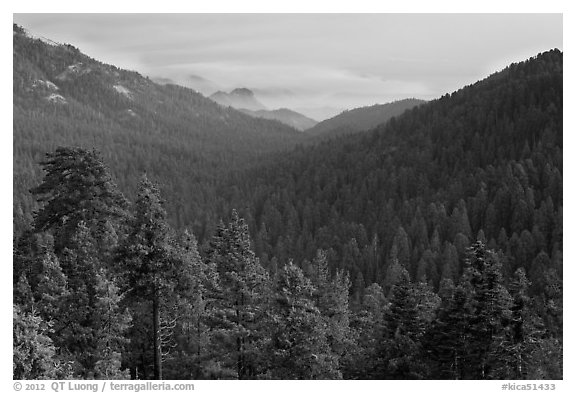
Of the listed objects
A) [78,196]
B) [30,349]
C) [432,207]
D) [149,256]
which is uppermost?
[432,207]

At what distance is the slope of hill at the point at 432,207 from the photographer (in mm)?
121375

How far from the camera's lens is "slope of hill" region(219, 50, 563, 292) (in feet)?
398

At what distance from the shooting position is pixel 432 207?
490 ft

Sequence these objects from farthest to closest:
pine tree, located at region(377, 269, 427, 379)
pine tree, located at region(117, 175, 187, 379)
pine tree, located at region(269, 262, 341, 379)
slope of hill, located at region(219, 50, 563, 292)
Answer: slope of hill, located at region(219, 50, 563, 292) < pine tree, located at region(377, 269, 427, 379) < pine tree, located at region(269, 262, 341, 379) < pine tree, located at region(117, 175, 187, 379)

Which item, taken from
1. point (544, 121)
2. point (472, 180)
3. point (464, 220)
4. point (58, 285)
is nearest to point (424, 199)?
point (472, 180)

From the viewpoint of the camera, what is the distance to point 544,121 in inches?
7416

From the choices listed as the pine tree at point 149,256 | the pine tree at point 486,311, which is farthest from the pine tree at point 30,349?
the pine tree at point 486,311

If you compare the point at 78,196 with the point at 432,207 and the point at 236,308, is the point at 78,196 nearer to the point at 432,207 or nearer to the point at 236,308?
the point at 236,308

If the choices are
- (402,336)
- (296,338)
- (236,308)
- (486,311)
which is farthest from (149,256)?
(402,336)

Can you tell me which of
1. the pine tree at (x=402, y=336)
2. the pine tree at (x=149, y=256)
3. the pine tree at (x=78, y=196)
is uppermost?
the pine tree at (x=78, y=196)

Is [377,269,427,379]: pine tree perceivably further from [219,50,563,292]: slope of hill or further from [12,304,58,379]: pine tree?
[219,50,563,292]: slope of hill

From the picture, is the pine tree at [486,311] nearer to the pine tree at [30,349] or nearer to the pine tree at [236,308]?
the pine tree at [236,308]

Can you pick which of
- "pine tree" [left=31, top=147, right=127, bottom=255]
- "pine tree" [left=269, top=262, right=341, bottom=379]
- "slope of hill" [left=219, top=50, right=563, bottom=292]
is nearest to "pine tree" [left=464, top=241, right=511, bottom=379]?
"pine tree" [left=269, top=262, right=341, bottom=379]

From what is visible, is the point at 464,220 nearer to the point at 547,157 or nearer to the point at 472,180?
the point at 472,180
